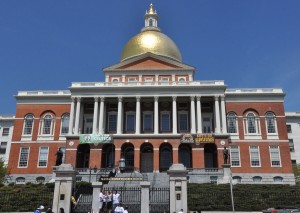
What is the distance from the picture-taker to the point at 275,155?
55.6m

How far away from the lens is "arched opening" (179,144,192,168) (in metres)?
55.1

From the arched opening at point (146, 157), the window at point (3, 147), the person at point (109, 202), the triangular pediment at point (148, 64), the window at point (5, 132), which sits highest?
the triangular pediment at point (148, 64)

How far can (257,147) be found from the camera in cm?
5631

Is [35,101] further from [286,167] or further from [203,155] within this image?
[286,167]

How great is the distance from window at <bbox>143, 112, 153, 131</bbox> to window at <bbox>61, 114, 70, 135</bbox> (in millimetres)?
12779

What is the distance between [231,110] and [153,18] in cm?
2778

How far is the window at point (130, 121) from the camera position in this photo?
5803 cm

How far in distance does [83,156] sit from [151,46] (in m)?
23.1

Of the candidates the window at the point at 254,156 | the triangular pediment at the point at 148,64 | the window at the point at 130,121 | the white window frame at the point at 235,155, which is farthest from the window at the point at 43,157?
the window at the point at 254,156

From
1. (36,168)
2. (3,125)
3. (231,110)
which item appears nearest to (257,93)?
(231,110)

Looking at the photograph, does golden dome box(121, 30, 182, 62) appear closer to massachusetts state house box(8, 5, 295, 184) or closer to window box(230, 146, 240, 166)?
massachusetts state house box(8, 5, 295, 184)

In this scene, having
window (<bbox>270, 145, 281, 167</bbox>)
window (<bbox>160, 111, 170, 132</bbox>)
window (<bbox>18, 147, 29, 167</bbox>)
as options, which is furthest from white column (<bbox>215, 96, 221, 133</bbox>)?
window (<bbox>18, 147, 29, 167</bbox>)

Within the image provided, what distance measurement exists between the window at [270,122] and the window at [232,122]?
16.6 feet

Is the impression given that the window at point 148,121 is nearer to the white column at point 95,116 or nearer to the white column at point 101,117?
the white column at point 101,117
